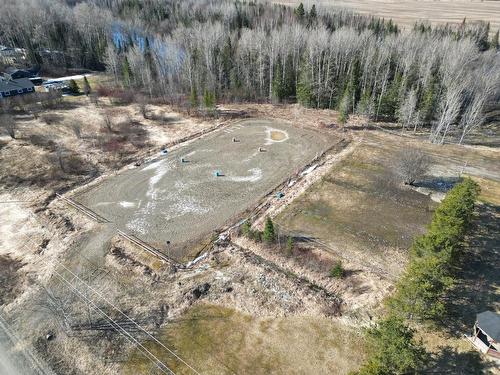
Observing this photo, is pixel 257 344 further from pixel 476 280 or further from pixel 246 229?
pixel 476 280


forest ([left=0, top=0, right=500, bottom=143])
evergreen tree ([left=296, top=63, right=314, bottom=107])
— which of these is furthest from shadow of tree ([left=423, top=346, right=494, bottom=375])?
evergreen tree ([left=296, top=63, right=314, bottom=107])

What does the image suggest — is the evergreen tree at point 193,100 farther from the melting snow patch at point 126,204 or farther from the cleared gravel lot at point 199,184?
the melting snow patch at point 126,204

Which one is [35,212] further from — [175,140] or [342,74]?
[342,74]

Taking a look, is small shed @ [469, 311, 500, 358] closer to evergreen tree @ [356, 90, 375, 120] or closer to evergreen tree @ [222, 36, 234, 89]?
evergreen tree @ [356, 90, 375, 120]

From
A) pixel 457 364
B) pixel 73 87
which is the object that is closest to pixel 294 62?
pixel 73 87

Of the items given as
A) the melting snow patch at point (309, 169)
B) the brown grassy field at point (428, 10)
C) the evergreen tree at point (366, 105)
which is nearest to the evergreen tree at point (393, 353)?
the melting snow patch at point (309, 169)
